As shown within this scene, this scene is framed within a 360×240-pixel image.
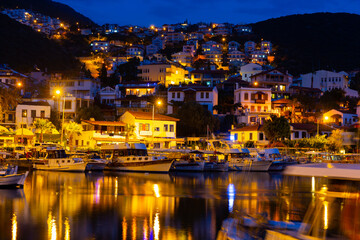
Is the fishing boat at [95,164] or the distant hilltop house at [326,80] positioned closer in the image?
the fishing boat at [95,164]

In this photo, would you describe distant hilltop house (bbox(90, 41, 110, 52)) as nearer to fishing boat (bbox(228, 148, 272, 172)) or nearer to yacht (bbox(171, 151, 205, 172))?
fishing boat (bbox(228, 148, 272, 172))

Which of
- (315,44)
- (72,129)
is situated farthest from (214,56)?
(72,129)

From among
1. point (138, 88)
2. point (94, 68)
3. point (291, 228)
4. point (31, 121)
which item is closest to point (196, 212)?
point (291, 228)

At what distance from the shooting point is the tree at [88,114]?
68.1 m

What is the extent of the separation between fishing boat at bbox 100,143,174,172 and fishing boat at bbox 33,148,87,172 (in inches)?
136

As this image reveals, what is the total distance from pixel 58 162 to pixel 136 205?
20758 mm

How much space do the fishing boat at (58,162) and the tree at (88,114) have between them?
892 inches

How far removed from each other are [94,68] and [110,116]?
56.4m

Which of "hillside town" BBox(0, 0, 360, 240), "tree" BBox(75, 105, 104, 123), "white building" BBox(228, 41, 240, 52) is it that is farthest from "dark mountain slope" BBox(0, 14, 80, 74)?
"white building" BBox(228, 41, 240, 52)

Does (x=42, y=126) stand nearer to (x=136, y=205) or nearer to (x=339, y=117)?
(x=136, y=205)

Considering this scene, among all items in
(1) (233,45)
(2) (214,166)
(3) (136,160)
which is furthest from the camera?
(1) (233,45)

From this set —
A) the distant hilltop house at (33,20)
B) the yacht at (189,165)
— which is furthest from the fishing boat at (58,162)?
the distant hilltop house at (33,20)

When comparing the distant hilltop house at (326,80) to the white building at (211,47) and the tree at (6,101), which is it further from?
the tree at (6,101)

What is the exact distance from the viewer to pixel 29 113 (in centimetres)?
6956
